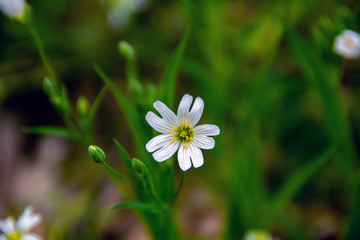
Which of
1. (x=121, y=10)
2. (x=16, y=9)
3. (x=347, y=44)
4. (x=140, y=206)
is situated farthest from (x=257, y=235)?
(x=121, y=10)

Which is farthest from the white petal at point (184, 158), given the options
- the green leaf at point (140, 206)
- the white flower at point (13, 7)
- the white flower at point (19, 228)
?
the white flower at point (13, 7)

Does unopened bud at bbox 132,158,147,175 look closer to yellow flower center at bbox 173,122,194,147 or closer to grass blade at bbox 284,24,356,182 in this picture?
yellow flower center at bbox 173,122,194,147

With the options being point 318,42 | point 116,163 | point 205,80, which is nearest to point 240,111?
point 205,80

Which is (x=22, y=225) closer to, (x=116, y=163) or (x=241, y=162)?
(x=116, y=163)

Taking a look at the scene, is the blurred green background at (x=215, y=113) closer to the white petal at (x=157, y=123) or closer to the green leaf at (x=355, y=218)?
the green leaf at (x=355, y=218)

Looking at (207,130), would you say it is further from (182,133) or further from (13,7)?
(13,7)

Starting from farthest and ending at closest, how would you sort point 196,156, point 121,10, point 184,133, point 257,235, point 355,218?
point 121,10, point 257,235, point 355,218, point 184,133, point 196,156

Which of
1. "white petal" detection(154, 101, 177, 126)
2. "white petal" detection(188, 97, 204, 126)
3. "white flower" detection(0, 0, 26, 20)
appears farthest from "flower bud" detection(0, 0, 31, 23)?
"white petal" detection(188, 97, 204, 126)
